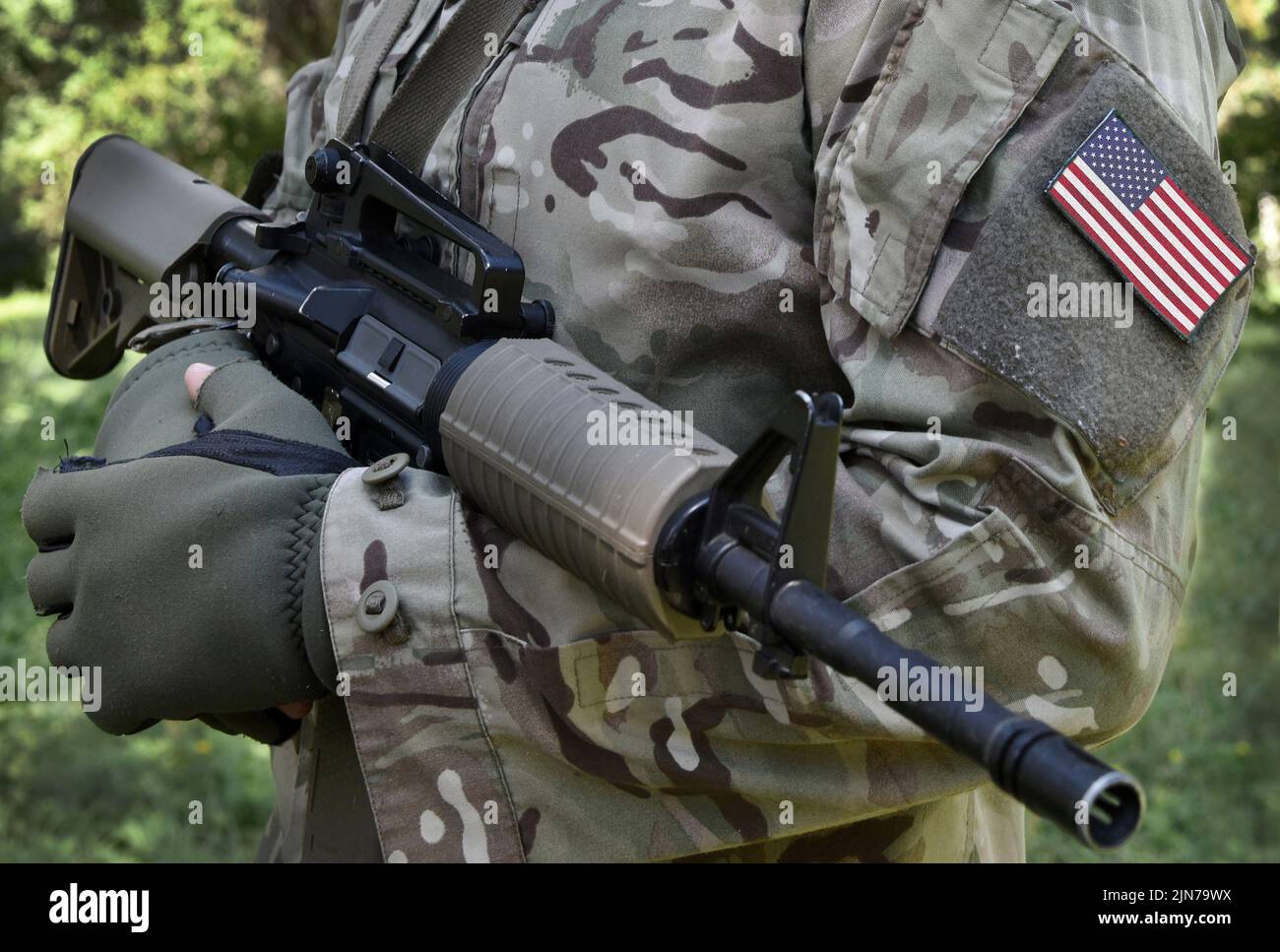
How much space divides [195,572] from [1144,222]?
1.01m

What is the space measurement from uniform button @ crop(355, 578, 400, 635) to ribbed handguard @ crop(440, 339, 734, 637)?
0.13 m

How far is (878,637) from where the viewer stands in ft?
3.25

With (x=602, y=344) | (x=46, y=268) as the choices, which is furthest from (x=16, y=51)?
(x=602, y=344)

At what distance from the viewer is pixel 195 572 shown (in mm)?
1472

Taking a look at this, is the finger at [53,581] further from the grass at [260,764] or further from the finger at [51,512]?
the grass at [260,764]

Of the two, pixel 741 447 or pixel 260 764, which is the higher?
pixel 741 447

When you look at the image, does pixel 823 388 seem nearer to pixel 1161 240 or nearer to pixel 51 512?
pixel 1161 240

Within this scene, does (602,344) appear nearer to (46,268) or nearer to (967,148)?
(967,148)

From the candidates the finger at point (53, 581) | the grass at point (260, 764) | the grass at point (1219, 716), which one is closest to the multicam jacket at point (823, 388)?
the finger at point (53, 581)

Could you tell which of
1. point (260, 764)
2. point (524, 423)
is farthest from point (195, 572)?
point (260, 764)
